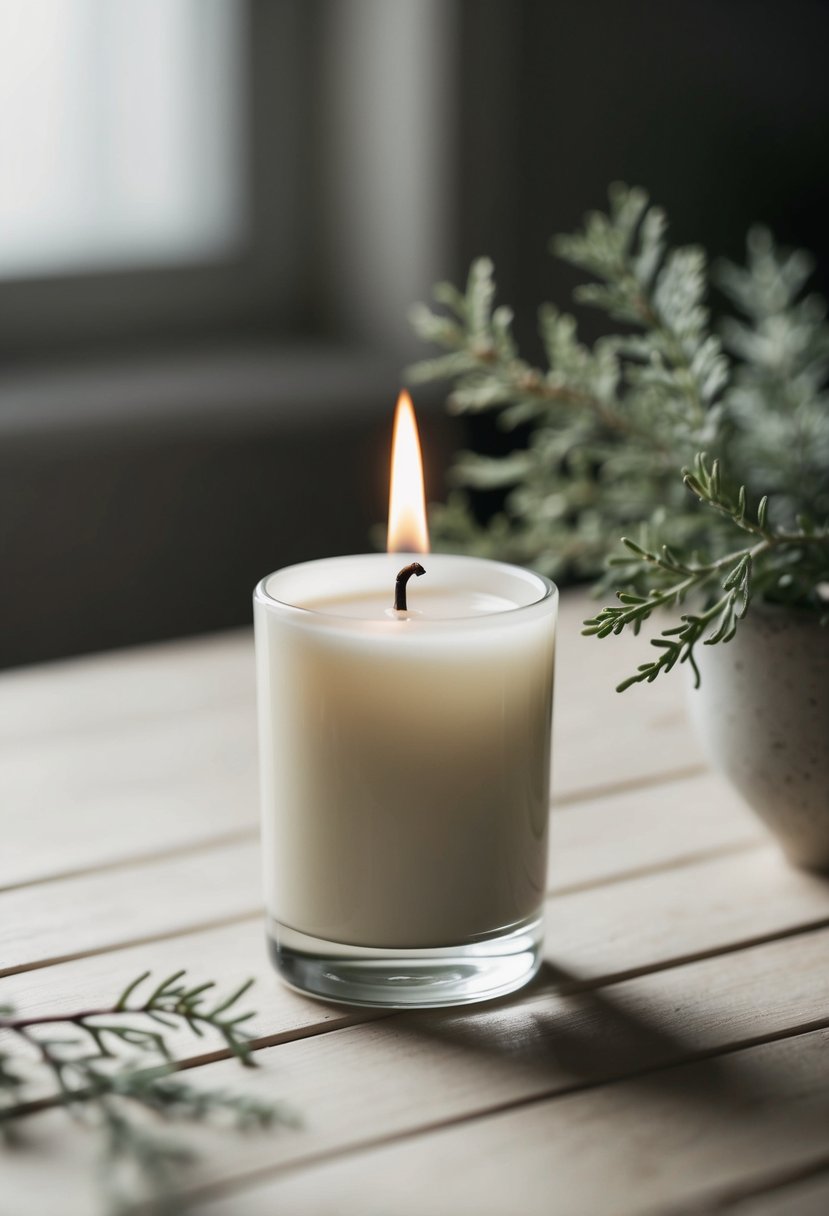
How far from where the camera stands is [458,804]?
1.82 feet

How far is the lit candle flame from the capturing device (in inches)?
24.1

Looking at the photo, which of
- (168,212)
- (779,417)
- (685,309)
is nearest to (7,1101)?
(685,309)

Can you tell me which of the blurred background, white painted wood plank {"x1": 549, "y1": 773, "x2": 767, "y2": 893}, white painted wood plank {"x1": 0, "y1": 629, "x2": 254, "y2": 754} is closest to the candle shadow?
white painted wood plank {"x1": 549, "y1": 773, "x2": 767, "y2": 893}

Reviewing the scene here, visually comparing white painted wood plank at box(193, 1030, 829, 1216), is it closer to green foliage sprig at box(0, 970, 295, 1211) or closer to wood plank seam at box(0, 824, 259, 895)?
green foliage sprig at box(0, 970, 295, 1211)

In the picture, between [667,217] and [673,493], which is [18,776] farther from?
Answer: [667,217]

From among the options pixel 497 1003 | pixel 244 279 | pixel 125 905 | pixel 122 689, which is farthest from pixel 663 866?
pixel 244 279

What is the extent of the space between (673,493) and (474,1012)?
1.43 ft

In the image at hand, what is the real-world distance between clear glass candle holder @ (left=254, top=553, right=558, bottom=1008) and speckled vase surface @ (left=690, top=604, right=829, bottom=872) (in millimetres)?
129

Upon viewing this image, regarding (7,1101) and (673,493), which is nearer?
(7,1101)

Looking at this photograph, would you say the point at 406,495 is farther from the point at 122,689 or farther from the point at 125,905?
the point at 122,689

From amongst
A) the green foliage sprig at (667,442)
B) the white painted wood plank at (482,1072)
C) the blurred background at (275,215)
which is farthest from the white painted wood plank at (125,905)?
the blurred background at (275,215)

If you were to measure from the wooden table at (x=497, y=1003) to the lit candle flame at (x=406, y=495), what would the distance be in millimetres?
190

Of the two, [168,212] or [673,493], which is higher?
[168,212]

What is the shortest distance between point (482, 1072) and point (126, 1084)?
13 centimetres
